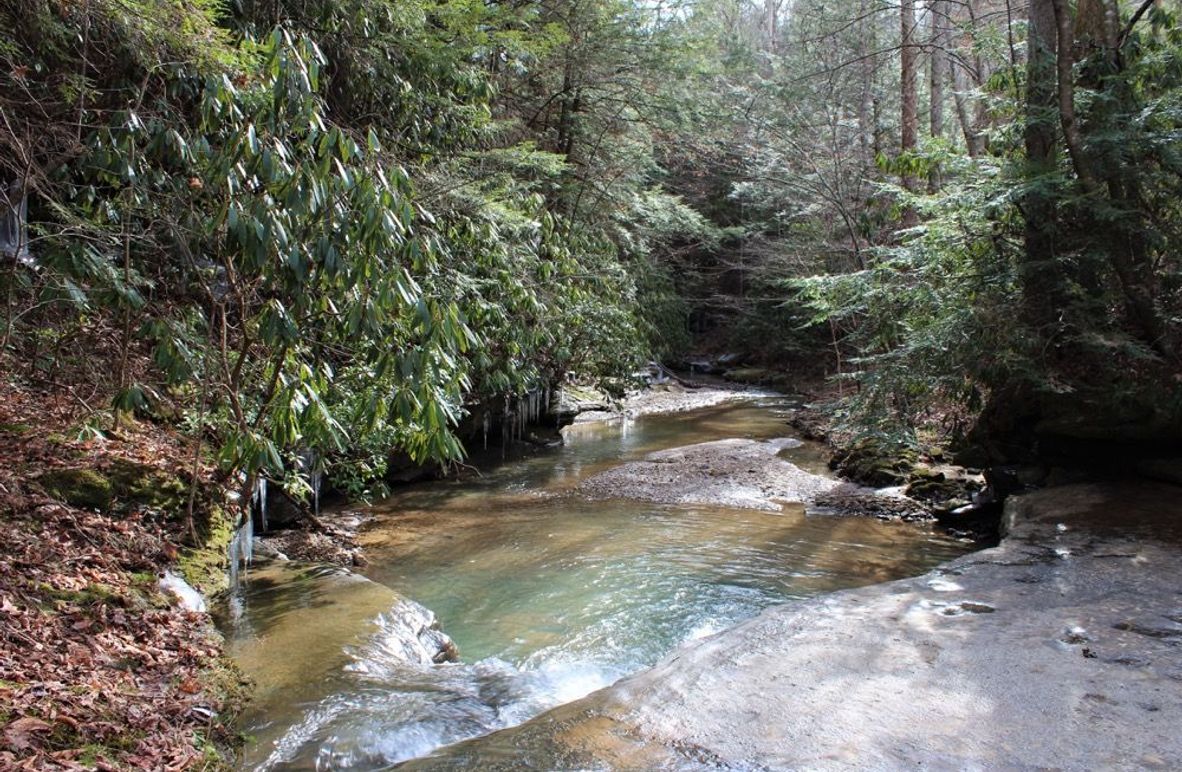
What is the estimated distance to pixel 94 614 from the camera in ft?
11.8

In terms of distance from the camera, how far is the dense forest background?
3.81 meters

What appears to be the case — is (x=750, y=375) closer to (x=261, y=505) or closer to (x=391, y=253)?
(x=261, y=505)

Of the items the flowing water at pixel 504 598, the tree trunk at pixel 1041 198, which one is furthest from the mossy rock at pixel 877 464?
the tree trunk at pixel 1041 198

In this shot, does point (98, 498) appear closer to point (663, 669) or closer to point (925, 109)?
point (663, 669)

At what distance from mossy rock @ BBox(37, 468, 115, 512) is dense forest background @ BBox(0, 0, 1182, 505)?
16.0 inches

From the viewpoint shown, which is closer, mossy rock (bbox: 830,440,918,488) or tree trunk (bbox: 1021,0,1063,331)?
tree trunk (bbox: 1021,0,1063,331)

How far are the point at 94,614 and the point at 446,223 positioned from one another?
19.2 ft

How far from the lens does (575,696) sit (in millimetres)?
4199

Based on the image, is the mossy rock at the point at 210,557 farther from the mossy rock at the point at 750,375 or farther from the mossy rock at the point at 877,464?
the mossy rock at the point at 750,375

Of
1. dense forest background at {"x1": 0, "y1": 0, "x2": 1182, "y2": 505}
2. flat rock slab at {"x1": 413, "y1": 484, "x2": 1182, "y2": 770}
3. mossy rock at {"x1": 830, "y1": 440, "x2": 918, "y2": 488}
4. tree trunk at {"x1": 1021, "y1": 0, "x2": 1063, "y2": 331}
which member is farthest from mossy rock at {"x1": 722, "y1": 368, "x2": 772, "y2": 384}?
flat rock slab at {"x1": 413, "y1": 484, "x2": 1182, "y2": 770}

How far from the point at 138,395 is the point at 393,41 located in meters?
6.22

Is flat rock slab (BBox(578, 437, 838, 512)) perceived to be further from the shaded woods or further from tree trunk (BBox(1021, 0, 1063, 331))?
tree trunk (BBox(1021, 0, 1063, 331))

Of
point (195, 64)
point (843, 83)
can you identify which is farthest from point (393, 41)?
point (843, 83)

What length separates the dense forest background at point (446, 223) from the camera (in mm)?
3814
